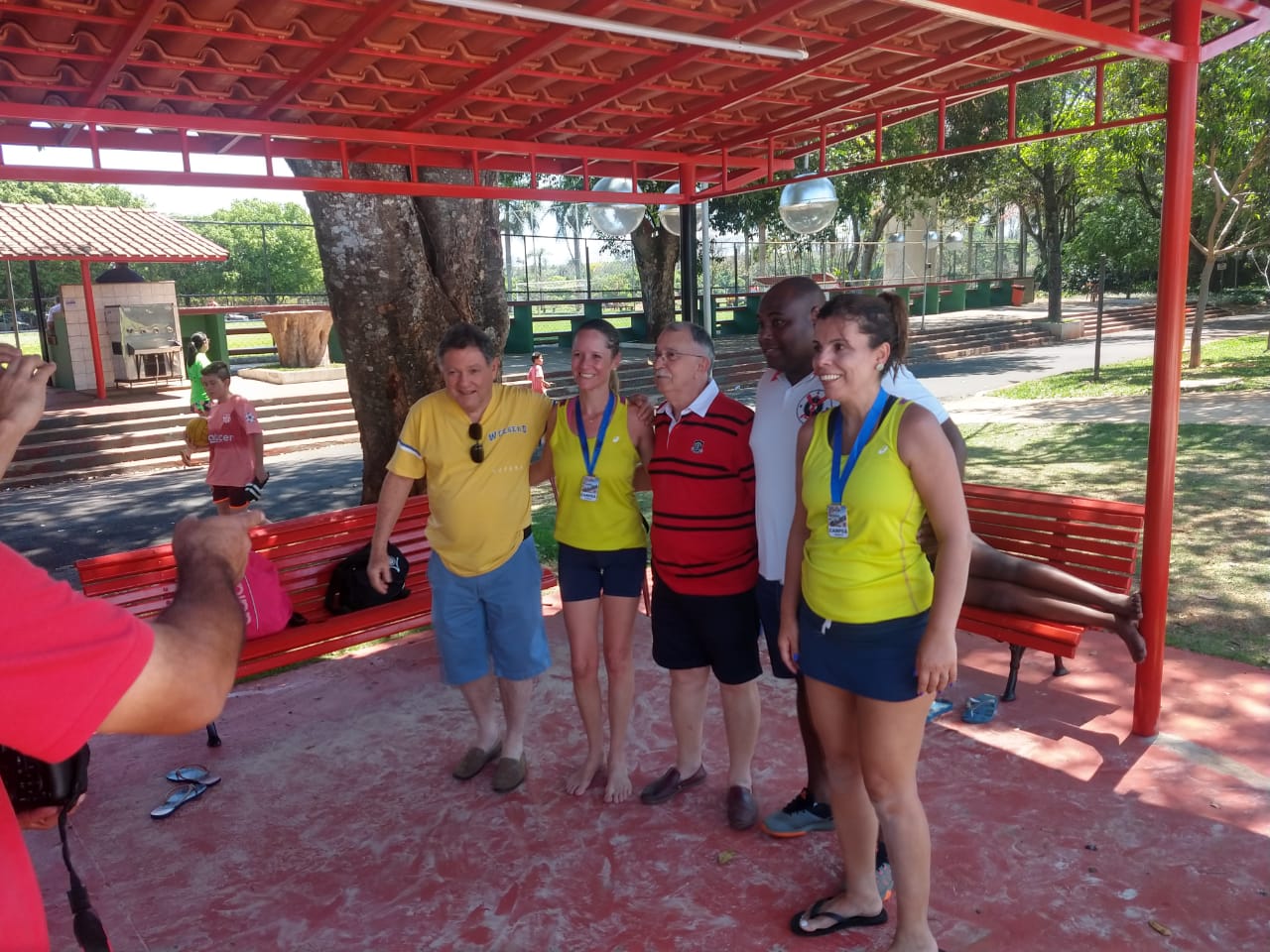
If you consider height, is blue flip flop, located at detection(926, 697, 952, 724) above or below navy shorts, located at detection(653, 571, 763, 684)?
below

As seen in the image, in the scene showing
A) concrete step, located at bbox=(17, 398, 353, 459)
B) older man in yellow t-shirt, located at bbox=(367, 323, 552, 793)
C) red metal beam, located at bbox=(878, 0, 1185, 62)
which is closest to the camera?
red metal beam, located at bbox=(878, 0, 1185, 62)

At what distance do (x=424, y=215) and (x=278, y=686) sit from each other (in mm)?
3540

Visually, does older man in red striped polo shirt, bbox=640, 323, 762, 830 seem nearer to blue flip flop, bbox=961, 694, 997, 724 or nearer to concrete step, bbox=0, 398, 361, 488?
blue flip flop, bbox=961, 694, 997, 724

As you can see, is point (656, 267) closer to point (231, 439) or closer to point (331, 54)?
point (231, 439)

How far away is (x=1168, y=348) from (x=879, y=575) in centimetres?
214

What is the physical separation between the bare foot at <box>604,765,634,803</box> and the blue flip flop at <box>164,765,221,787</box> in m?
1.71

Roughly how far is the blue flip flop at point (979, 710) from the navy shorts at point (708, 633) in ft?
4.30

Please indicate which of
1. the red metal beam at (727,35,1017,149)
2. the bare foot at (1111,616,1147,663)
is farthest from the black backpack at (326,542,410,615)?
the bare foot at (1111,616,1147,663)

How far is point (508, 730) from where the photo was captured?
13.0 feet

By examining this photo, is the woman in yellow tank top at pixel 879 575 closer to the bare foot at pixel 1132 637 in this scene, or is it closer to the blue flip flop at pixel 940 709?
the blue flip flop at pixel 940 709

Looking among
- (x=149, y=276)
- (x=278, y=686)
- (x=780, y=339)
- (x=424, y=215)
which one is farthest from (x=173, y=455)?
(x=149, y=276)

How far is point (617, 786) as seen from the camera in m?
3.73

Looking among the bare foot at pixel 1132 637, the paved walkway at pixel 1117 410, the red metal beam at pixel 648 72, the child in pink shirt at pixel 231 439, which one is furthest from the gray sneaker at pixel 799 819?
the paved walkway at pixel 1117 410

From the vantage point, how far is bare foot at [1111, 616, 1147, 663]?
3.93 meters
